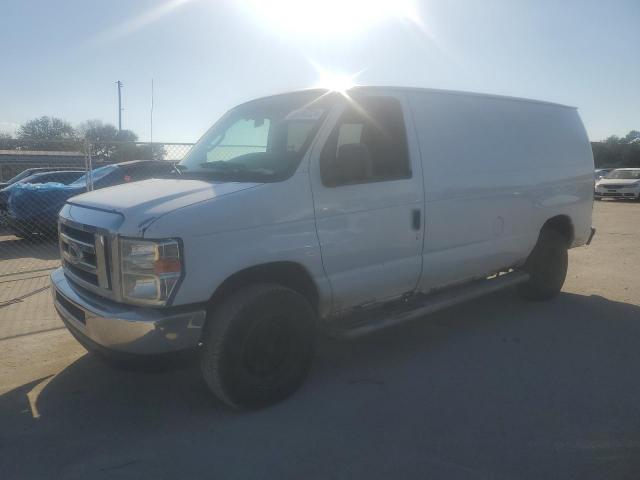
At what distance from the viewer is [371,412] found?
3.42 m

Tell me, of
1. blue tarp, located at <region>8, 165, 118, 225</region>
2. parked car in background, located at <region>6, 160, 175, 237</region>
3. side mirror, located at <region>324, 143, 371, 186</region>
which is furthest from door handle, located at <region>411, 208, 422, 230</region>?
blue tarp, located at <region>8, 165, 118, 225</region>

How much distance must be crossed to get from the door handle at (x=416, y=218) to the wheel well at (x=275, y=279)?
1.05 metres

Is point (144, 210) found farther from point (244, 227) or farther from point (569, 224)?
point (569, 224)

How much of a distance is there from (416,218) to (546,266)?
2.59 m

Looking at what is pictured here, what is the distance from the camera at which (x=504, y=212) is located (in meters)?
4.97

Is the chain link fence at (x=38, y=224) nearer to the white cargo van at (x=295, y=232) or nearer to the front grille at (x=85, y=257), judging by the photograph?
the front grille at (x=85, y=257)

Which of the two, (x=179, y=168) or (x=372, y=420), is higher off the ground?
(x=179, y=168)

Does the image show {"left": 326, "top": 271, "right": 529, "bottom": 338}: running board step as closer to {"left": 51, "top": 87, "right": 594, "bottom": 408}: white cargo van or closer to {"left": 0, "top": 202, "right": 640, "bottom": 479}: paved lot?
{"left": 51, "top": 87, "right": 594, "bottom": 408}: white cargo van

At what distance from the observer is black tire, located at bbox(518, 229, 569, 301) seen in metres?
5.75

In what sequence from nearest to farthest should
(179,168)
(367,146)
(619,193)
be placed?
(367,146) → (179,168) → (619,193)

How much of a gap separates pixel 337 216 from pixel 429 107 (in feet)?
4.96

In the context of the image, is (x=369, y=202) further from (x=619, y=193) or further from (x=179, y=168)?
(x=619, y=193)

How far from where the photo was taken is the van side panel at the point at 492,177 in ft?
14.2

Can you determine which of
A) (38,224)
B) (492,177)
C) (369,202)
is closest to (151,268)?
(369,202)
